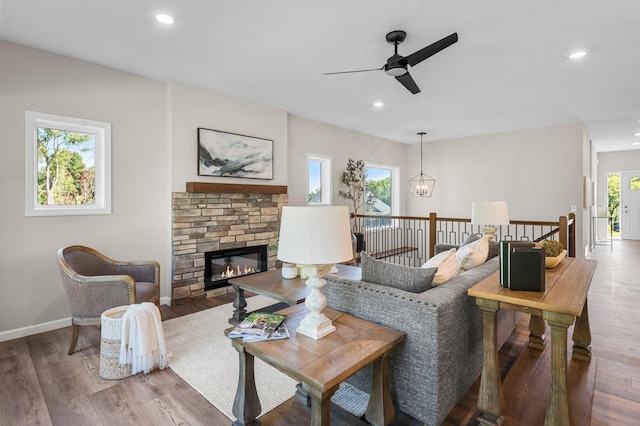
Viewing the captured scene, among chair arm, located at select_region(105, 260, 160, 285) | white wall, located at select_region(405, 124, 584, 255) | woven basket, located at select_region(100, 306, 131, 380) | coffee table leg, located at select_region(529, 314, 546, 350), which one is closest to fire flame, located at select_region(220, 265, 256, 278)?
chair arm, located at select_region(105, 260, 160, 285)

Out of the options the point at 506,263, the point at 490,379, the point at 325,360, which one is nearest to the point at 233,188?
the point at 325,360

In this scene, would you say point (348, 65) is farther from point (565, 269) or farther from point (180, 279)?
point (180, 279)

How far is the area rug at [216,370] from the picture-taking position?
2.13m

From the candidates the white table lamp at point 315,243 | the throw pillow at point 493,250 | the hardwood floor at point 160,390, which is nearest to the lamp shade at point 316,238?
the white table lamp at point 315,243

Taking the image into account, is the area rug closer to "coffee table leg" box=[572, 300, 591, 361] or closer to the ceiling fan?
"coffee table leg" box=[572, 300, 591, 361]

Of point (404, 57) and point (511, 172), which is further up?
point (404, 57)

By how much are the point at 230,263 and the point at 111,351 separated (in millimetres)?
2281

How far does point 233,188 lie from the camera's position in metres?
4.41

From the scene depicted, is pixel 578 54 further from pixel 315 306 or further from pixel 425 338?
pixel 315 306

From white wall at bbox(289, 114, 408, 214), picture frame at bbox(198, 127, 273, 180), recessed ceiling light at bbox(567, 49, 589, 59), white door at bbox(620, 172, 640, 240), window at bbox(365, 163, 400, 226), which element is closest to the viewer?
recessed ceiling light at bbox(567, 49, 589, 59)

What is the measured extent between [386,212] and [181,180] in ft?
16.8

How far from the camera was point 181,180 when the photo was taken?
13.5 ft

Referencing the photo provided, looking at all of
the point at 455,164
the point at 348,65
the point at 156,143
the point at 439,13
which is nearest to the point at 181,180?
the point at 156,143

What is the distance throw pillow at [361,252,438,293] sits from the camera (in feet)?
6.58
